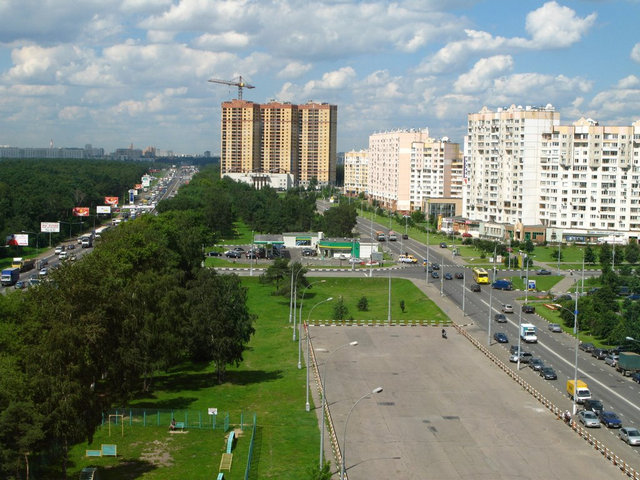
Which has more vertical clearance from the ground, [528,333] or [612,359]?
[528,333]

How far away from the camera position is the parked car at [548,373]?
50.6m

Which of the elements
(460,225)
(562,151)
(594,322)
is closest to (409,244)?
(460,225)

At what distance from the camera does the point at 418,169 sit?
17325cm

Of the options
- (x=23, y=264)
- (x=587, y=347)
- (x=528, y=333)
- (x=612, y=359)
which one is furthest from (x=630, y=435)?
(x=23, y=264)

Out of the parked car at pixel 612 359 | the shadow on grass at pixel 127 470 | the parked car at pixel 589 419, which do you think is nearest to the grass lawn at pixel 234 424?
→ the shadow on grass at pixel 127 470

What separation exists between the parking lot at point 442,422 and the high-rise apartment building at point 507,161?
7175 cm

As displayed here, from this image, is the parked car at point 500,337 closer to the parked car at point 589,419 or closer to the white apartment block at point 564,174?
the parked car at point 589,419

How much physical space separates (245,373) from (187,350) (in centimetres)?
422

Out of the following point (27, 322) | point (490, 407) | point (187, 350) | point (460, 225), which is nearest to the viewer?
point (27, 322)

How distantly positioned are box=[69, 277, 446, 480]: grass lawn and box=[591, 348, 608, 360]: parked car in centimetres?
2214

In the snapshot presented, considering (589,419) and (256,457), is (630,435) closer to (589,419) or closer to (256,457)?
(589,419)

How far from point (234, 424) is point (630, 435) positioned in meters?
20.0

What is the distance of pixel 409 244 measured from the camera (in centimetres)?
12731

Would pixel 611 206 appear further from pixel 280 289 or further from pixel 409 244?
pixel 280 289
